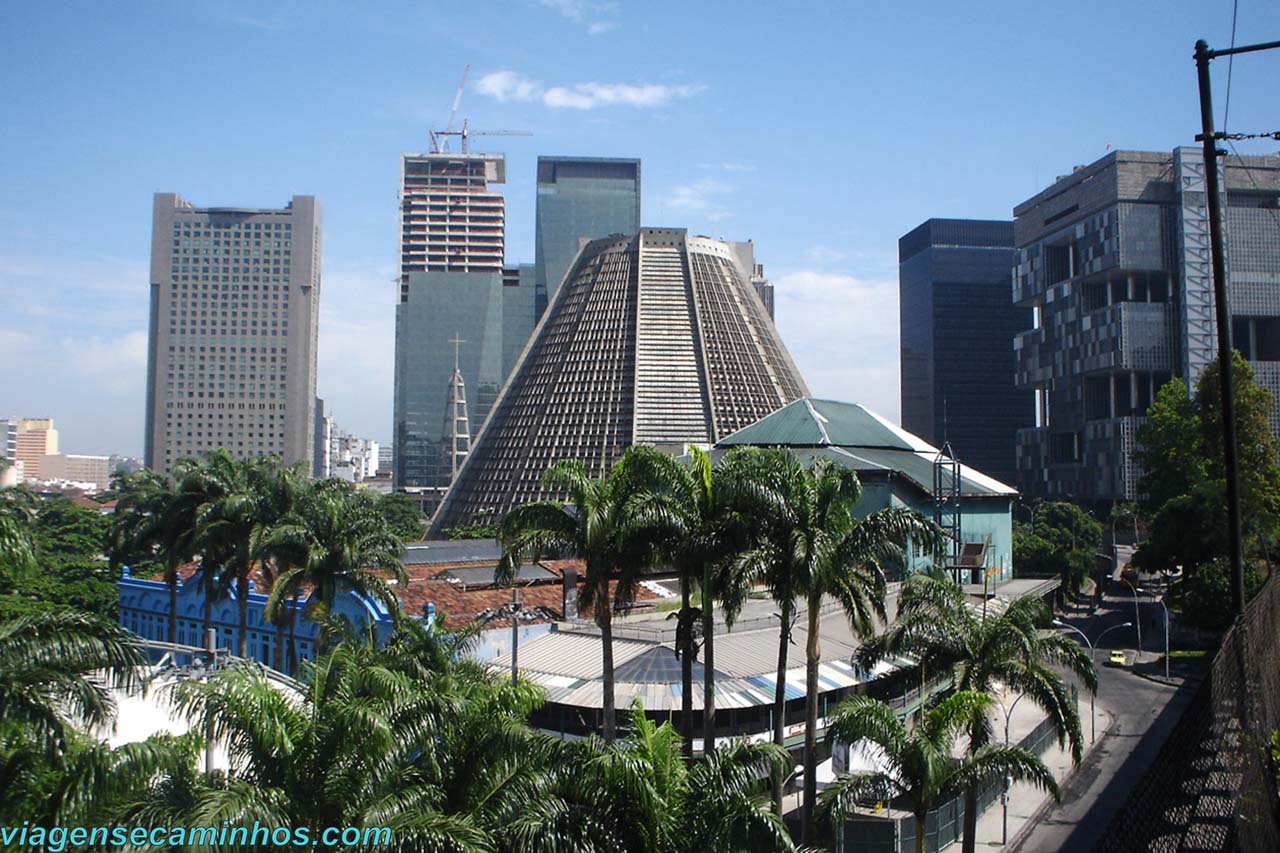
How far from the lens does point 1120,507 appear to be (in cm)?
11288

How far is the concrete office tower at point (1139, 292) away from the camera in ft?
379

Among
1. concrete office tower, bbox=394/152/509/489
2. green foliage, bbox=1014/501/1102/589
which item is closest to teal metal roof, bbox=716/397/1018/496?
green foliage, bbox=1014/501/1102/589

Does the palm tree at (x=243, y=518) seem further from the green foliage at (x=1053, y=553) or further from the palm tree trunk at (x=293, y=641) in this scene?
the green foliage at (x=1053, y=553)

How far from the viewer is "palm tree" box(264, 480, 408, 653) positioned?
27.5 m

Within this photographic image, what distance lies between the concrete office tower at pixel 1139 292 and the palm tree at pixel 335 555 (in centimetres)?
10271

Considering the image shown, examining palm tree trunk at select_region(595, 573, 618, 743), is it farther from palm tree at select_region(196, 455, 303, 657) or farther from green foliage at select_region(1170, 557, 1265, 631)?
green foliage at select_region(1170, 557, 1265, 631)

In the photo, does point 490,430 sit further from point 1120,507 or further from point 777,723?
point 777,723

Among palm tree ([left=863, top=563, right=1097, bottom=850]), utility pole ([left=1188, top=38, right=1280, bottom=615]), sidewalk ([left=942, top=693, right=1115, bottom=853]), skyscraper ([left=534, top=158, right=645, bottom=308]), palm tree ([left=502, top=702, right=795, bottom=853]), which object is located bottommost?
sidewalk ([left=942, top=693, right=1115, bottom=853])

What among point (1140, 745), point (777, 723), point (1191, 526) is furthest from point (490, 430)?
point (777, 723)

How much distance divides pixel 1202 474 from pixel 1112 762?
110 ft

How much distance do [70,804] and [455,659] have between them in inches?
289

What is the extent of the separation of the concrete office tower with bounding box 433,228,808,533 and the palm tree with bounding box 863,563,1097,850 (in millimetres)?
64777

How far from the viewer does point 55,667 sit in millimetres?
12852

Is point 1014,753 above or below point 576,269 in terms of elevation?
below
